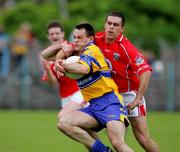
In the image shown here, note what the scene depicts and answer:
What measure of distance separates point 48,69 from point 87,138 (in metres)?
3.29

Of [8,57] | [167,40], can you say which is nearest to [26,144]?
[8,57]

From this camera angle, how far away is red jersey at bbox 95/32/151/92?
39.7 feet

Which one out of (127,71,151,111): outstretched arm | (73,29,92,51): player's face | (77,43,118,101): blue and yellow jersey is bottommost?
(127,71,151,111): outstretched arm

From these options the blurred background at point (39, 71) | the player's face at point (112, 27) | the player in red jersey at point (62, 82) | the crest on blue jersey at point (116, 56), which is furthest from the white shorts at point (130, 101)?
the blurred background at point (39, 71)

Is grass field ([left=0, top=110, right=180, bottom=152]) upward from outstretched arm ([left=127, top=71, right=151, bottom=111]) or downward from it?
downward

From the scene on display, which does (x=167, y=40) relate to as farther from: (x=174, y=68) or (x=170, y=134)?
(x=170, y=134)

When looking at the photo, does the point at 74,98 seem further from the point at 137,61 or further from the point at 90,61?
the point at 90,61

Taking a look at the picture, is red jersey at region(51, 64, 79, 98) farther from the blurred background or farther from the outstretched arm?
the blurred background

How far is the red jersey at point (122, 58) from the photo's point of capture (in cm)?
1209

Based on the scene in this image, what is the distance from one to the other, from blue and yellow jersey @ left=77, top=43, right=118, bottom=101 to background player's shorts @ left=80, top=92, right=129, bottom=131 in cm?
8

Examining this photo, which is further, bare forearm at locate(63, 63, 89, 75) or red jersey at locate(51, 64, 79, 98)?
red jersey at locate(51, 64, 79, 98)

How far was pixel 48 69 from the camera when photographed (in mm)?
14656

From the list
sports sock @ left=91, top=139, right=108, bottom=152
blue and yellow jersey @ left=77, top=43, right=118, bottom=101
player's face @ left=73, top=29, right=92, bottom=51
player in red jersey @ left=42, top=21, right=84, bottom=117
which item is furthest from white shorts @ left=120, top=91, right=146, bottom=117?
player in red jersey @ left=42, top=21, right=84, bottom=117

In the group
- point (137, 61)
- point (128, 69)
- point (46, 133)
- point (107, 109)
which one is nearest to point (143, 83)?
point (137, 61)
